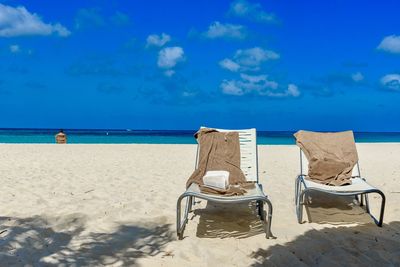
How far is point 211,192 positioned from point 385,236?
1.78 metres

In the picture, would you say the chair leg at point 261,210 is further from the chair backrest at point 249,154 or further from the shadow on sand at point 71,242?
the shadow on sand at point 71,242

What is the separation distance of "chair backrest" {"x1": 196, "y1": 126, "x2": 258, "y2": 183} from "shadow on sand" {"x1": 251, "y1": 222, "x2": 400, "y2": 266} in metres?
1.24

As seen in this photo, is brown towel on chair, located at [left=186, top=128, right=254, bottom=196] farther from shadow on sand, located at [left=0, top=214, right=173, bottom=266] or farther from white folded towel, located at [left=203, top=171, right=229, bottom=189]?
shadow on sand, located at [left=0, top=214, right=173, bottom=266]

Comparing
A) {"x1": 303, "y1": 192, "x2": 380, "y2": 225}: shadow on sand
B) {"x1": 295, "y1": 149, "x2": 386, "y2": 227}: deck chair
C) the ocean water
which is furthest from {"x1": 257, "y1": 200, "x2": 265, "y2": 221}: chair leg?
the ocean water

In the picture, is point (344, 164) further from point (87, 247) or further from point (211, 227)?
point (87, 247)

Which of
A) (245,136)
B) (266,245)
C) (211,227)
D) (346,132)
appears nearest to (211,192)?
(211,227)

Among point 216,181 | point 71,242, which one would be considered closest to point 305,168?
point 216,181

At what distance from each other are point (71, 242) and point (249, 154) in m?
2.56

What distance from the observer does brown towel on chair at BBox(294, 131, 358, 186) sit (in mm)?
5117

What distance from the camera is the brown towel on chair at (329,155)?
512cm

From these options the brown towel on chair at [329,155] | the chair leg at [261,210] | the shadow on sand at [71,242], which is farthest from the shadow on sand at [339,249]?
the shadow on sand at [71,242]

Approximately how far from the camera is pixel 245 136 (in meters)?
5.62

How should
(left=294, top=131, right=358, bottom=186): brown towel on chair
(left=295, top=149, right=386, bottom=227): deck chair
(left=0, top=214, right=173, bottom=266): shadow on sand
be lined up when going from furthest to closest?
(left=294, top=131, right=358, bottom=186): brown towel on chair, (left=295, top=149, right=386, bottom=227): deck chair, (left=0, top=214, right=173, bottom=266): shadow on sand

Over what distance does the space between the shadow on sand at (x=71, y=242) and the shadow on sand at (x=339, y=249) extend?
107 cm
